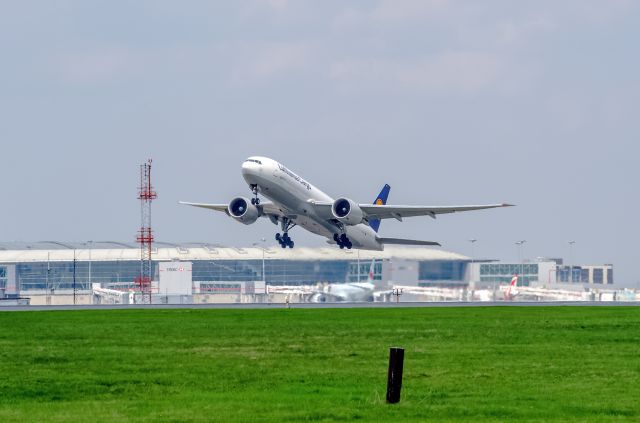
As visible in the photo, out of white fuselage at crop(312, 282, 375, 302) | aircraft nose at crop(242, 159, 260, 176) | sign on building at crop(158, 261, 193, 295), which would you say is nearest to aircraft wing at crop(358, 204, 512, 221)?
aircraft nose at crop(242, 159, 260, 176)

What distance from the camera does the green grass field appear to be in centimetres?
2345

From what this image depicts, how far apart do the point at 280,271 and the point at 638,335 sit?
4704 inches

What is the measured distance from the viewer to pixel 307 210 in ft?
250

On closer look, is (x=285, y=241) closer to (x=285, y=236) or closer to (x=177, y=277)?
(x=285, y=236)

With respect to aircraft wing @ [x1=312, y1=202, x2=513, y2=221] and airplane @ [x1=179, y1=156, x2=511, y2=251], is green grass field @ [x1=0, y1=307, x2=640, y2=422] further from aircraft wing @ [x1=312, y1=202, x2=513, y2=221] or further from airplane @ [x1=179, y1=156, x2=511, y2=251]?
aircraft wing @ [x1=312, y1=202, x2=513, y2=221]

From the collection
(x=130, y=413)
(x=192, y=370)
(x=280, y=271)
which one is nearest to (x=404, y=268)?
(x=280, y=271)

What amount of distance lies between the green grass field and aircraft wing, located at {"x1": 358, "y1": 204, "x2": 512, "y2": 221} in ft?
86.0

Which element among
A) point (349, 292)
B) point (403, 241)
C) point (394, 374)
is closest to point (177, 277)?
point (349, 292)

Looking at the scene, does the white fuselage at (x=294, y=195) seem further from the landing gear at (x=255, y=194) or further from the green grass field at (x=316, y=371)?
the green grass field at (x=316, y=371)

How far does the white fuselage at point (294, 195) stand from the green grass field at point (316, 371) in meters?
18.4

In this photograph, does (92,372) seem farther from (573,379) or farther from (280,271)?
(280,271)

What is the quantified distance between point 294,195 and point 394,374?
49745 mm

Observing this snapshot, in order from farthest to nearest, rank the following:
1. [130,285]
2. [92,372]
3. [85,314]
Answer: [130,285] < [85,314] < [92,372]

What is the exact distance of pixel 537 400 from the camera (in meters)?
24.8
